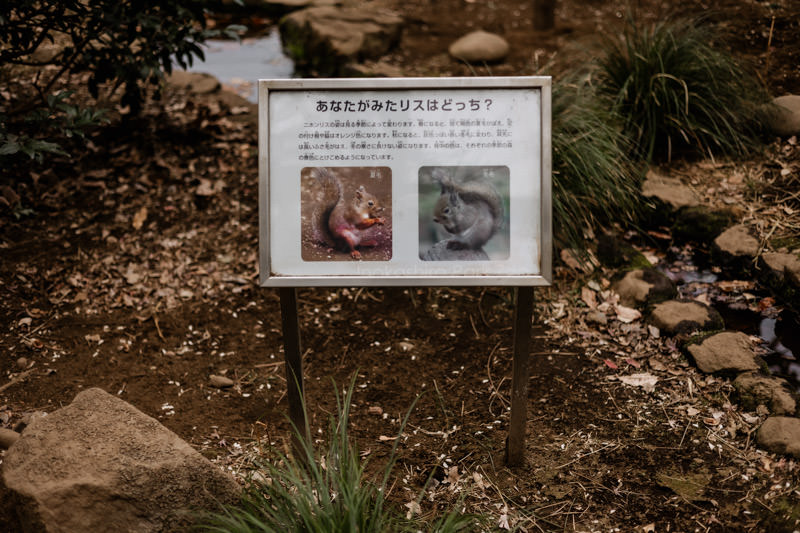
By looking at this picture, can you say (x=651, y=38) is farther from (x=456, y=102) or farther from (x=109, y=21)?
(x=109, y=21)

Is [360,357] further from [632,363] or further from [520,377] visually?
[632,363]

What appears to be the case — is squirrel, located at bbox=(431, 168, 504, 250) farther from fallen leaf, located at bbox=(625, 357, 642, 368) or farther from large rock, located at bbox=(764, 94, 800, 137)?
large rock, located at bbox=(764, 94, 800, 137)

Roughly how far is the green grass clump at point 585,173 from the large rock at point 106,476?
7.59 feet

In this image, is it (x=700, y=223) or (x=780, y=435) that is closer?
(x=780, y=435)

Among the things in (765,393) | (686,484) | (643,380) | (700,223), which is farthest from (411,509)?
(700,223)

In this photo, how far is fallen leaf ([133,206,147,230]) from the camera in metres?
4.26

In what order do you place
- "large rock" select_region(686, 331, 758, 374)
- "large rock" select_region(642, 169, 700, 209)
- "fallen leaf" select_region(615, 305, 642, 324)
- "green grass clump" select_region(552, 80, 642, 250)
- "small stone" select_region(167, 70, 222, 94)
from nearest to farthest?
"large rock" select_region(686, 331, 758, 374), "fallen leaf" select_region(615, 305, 642, 324), "green grass clump" select_region(552, 80, 642, 250), "large rock" select_region(642, 169, 700, 209), "small stone" select_region(167, 70, 222, 94)

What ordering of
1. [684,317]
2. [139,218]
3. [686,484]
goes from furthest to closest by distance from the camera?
[139,218] → [684,317] → [686,484]

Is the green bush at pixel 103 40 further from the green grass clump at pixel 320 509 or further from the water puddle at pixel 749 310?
the water puddle at pixel 749 310

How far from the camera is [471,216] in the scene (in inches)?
92.4

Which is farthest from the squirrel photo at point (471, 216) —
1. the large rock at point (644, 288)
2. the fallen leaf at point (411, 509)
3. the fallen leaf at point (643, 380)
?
the large rock at point (644, 288)

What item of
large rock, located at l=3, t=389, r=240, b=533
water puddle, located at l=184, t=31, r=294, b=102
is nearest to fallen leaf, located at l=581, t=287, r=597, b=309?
large rock, located at l=3, t=389, r=240, b=533

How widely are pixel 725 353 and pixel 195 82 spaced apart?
14.5 feet

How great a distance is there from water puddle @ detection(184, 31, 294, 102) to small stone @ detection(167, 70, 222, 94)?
19 centimetres
